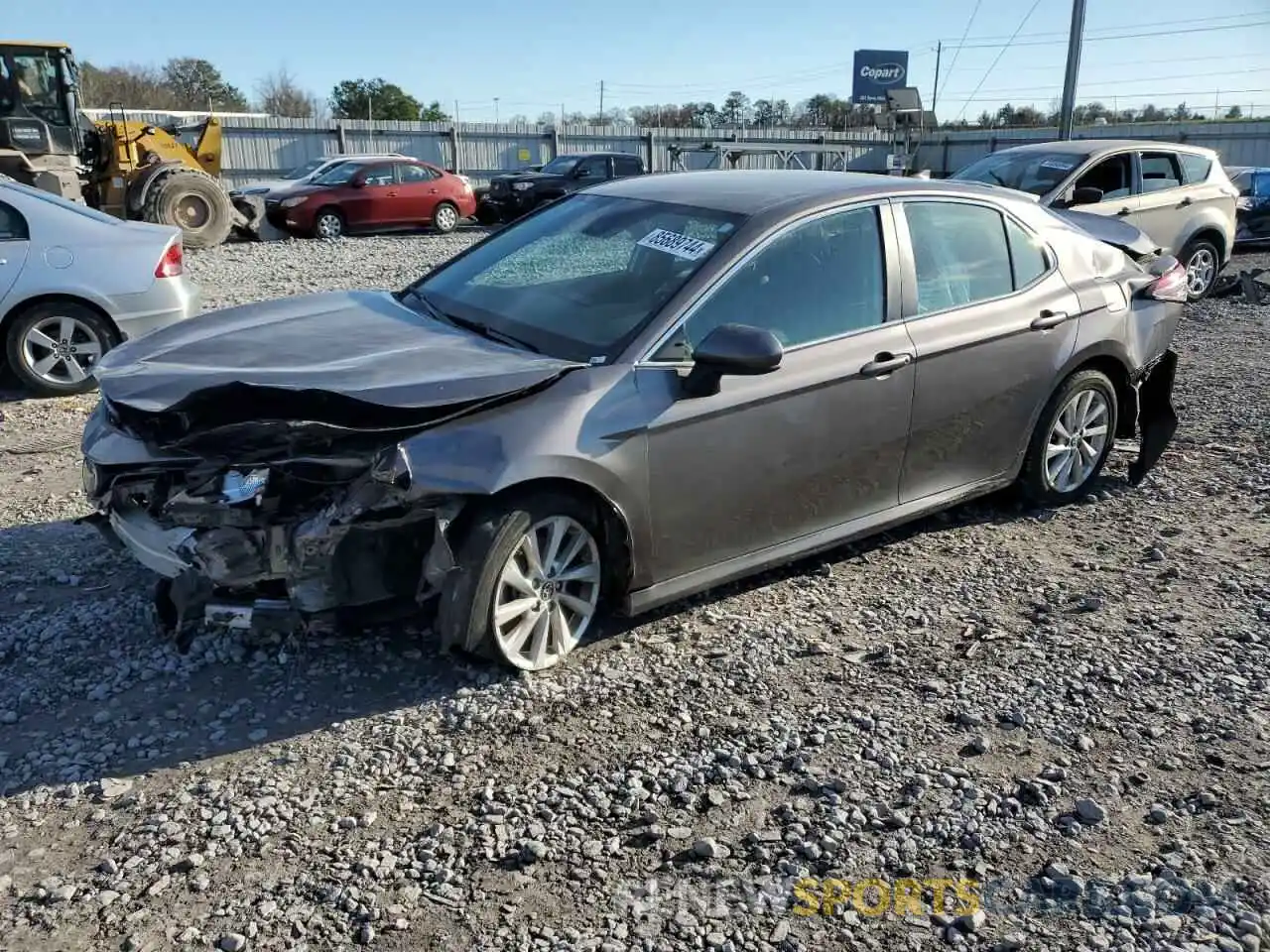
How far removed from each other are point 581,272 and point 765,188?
909 mm

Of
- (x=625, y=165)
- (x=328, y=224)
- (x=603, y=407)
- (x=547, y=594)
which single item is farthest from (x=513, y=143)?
(x=547, y=594)

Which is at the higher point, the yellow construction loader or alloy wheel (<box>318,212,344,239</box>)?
the yellow construction loader

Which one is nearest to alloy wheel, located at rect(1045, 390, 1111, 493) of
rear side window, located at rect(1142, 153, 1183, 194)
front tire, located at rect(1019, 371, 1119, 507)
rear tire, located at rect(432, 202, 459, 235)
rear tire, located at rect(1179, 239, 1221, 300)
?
front tire, located at rect(1019, 371, 1119, 507)

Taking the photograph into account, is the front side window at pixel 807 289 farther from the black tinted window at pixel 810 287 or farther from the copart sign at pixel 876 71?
the copart sign at pixel 876 71

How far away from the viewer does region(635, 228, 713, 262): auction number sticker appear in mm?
4351

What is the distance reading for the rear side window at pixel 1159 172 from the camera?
11.8 metres

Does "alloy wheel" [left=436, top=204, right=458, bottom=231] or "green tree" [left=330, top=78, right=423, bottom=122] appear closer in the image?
"alloy wheel" [left=436, top=204, right=458, bottom=231]

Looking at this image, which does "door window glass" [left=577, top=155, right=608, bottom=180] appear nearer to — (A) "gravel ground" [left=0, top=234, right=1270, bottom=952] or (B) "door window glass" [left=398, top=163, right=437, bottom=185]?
(B) "door window glass" [left=398, top=163, right=437, bottom=185]

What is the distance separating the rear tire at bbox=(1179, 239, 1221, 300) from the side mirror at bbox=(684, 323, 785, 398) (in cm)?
1026

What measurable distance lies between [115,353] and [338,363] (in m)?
1.19

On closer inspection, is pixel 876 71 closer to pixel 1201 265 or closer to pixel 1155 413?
pixel 1201 265

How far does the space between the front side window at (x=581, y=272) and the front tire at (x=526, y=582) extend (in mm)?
663

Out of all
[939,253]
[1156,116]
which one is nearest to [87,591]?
[939,253]

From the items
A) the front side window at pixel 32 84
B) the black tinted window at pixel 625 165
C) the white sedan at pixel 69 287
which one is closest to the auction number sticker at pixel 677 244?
the white sedan at pixel 69 287
